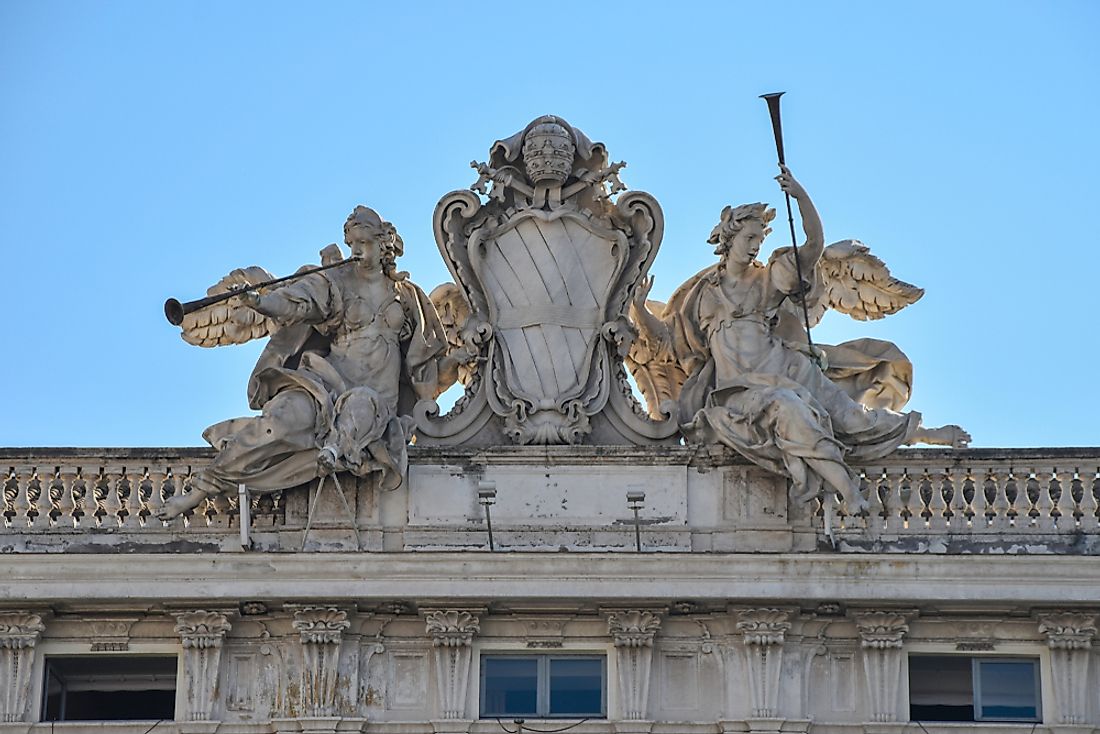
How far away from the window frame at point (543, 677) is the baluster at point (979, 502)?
12.1ft

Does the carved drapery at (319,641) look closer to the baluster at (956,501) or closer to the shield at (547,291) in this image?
the shield at (547,291)

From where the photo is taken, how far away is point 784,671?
34.2 meters

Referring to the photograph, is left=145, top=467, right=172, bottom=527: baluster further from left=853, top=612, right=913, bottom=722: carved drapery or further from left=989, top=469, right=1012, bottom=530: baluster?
left=989, top=469, right=1012, bottom=530: baluster

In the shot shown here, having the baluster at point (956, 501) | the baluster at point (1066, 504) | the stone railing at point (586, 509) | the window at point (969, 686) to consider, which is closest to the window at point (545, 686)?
the stone railing at point (586, 509)

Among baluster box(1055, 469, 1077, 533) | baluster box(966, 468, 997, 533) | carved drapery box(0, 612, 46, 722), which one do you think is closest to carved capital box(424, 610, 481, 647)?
carved drapery box(0, 612, 46, 722)

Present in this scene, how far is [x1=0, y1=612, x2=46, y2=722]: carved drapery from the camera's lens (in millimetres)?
34406

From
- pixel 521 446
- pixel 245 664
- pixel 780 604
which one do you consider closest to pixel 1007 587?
pixel 780 604

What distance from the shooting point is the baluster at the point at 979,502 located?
3472 cm

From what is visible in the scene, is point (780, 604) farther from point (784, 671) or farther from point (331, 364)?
point (331, 364)

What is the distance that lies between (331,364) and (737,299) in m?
3.97

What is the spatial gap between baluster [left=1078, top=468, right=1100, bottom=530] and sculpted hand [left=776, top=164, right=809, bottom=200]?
147 inches

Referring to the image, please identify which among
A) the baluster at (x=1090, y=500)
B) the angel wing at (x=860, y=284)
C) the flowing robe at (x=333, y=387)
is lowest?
the baluster at (x=1090, y=500)

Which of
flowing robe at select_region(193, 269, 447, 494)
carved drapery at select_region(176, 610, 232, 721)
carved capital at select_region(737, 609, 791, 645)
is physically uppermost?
flowing robe at select_region(193, 269, 447, 494)

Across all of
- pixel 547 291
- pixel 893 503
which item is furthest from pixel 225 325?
pixel 893 503
